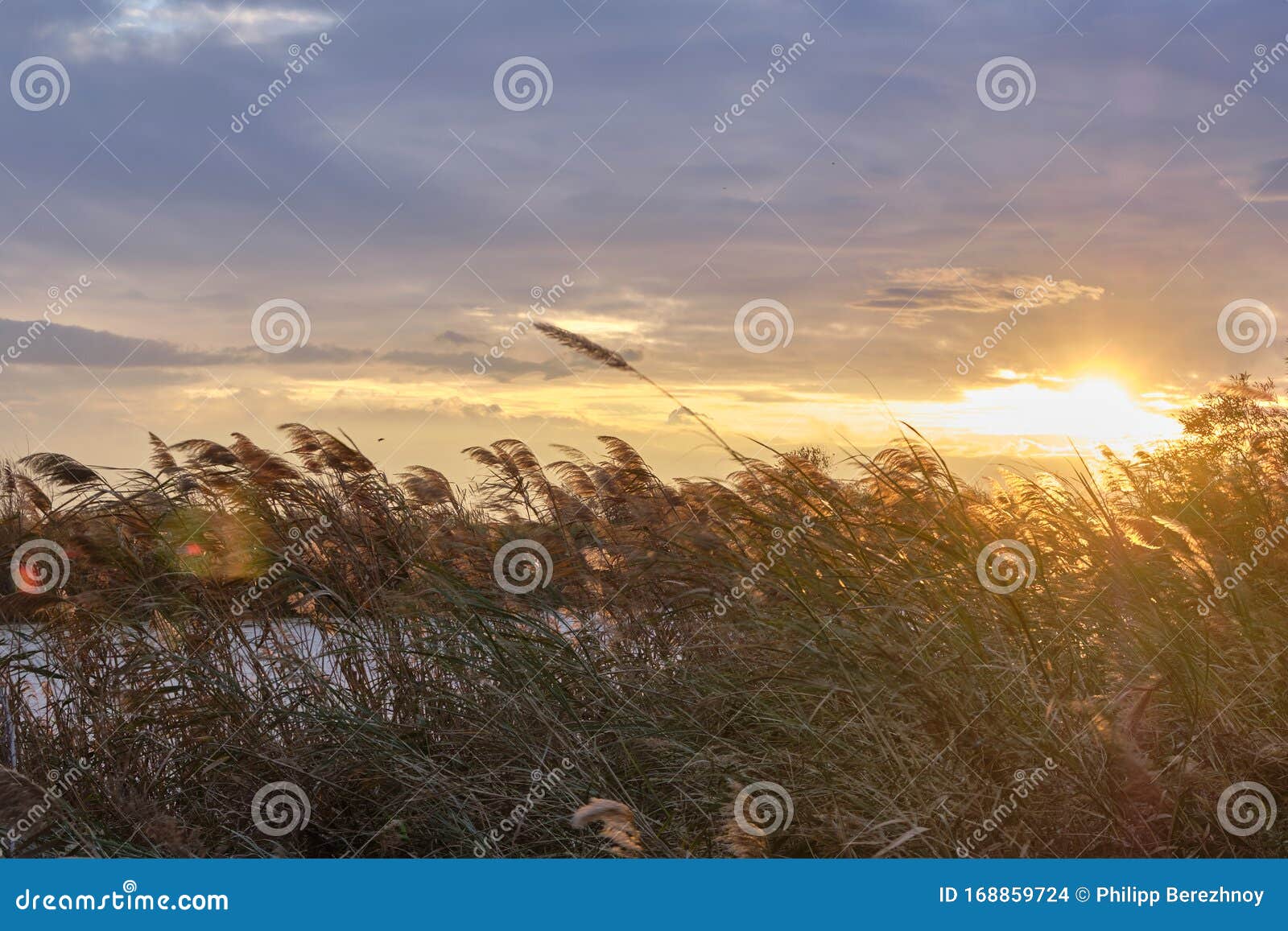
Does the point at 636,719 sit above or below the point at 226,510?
below

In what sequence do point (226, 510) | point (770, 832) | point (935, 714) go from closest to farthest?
point (770, 832), point (935, 714), point (226, 510)

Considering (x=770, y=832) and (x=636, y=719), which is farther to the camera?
(x=636, y=719)

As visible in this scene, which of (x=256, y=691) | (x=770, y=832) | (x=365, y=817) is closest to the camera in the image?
(x=770, y=832)

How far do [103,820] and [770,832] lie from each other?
2.76 meters

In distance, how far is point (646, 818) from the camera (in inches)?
158

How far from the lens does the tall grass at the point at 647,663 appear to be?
4.05 m

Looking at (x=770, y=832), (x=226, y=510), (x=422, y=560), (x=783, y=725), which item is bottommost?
(x=770, y=832)

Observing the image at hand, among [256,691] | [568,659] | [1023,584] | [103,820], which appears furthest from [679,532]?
[103,820]

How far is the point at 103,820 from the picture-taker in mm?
4738

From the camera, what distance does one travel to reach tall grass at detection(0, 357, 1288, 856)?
4.05 metres

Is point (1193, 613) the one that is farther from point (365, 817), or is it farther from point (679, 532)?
point (365, 817)

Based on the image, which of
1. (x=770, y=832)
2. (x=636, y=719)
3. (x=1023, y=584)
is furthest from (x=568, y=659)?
(x=1023, y=584)

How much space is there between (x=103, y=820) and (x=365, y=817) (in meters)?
1.09

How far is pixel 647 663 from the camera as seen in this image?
524 cm
